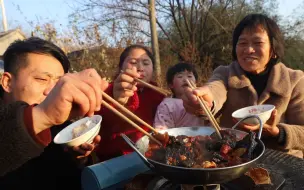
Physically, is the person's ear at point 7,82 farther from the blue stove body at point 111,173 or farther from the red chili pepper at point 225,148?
the red chili pepper at point 225,148

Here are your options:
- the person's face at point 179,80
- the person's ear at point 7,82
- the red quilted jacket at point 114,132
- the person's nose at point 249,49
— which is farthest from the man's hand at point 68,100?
the person's face at point 179,80

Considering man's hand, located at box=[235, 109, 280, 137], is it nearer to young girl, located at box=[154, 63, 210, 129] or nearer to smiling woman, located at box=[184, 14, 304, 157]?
smiling woman, located at box=[184, 14, 304, 157]

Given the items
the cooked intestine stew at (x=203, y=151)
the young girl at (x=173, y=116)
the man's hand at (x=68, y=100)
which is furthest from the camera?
the young girl at (x=173, y=116)

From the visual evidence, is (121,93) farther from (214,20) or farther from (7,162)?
(214,20)

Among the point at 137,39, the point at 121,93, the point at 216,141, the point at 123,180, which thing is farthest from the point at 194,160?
the point at 137,39

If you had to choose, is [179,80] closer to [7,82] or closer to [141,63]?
[141,63]

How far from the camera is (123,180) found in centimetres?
134

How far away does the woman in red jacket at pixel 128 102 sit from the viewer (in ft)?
6.39

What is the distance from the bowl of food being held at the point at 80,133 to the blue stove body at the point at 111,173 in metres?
0.15

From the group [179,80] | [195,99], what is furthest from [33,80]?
[179,80]

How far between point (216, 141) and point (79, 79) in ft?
2.41

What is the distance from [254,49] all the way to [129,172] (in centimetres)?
145

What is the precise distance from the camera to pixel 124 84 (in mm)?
1858

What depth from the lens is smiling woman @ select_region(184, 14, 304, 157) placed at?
210cm
